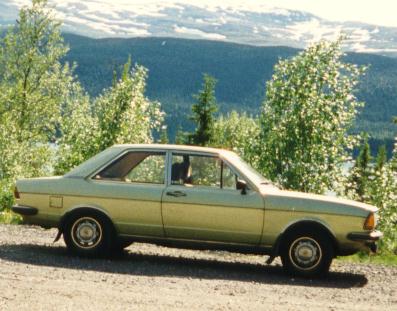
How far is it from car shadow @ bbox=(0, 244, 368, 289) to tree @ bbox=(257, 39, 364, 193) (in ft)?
48.1

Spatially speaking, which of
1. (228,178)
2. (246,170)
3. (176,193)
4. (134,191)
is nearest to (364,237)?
(246,170)

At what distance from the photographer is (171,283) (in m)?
9.02

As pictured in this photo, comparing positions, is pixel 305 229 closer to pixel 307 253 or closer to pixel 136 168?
pixel 307 253

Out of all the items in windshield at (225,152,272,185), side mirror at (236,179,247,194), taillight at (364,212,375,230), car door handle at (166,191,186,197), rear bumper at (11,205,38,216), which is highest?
windshield at (225,152,272,185)

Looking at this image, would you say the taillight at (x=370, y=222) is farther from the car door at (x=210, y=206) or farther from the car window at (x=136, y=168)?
the car window at (x=136, y=168)

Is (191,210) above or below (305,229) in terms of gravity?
above

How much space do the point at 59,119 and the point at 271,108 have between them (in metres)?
22.6

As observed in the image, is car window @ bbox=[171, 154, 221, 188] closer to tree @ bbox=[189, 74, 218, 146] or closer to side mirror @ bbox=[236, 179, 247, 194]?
side mirror @ bbox=[236, 179, 247, 194]

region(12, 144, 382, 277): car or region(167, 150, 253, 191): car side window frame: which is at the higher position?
region(167, 150, 253, 191): car side window frame

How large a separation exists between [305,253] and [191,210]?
5.64 ft

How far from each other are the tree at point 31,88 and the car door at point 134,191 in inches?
1314

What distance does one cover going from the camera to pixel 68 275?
917cm

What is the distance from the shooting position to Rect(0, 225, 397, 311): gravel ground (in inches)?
302


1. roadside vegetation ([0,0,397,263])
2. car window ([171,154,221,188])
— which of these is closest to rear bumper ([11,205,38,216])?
car window ([171,154,221,188])
